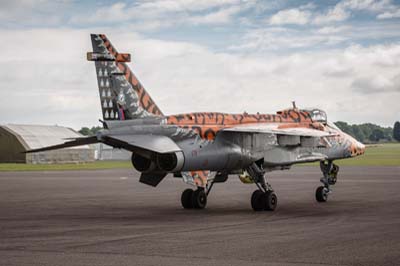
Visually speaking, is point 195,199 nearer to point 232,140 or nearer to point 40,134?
point 232,140

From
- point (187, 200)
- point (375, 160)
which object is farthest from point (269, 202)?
point (375, 160)

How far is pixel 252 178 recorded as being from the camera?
23.7m

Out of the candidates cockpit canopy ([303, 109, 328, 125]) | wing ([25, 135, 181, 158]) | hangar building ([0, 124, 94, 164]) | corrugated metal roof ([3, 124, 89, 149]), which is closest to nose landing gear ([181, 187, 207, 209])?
wing ([25, 135, 181, 158])

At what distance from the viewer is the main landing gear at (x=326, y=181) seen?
26000 millimetres

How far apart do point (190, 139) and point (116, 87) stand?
2.92 meters

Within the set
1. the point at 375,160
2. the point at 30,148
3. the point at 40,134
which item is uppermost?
the point at 40,134

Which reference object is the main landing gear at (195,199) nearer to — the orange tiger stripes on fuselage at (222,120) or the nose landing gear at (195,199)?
the nose landing gear at (195,199)

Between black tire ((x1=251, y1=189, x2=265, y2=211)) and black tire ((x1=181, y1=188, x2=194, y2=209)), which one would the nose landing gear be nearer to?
black tire ((x1=181, y1=188, x2=194, y2=209))

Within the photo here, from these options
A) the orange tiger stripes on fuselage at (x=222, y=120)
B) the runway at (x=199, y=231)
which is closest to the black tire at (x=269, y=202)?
the runway at (x=199, y=231)

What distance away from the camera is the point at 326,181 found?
26344 mm

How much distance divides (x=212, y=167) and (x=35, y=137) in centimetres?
6677

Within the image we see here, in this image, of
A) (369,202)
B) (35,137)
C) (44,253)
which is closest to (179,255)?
(44,253)

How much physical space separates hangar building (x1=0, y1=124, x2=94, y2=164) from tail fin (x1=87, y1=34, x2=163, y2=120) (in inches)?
2340

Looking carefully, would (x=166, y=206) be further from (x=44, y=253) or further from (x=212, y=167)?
(x=44, y=253)
